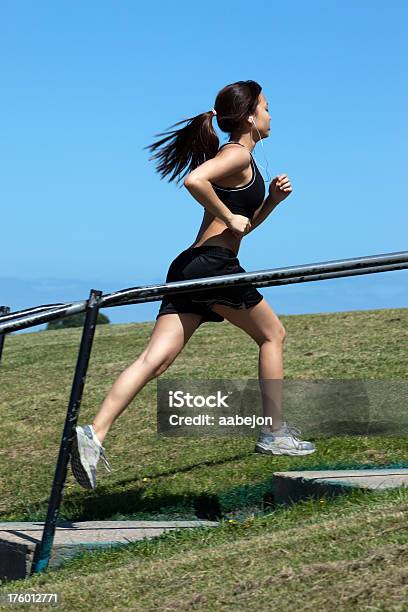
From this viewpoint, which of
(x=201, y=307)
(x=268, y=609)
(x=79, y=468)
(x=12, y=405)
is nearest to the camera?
(x=268, y=609)

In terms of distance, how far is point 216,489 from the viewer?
20.4 feet

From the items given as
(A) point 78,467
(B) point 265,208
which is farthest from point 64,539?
(B) point 265,208

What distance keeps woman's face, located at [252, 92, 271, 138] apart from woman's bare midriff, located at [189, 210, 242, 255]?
57cm

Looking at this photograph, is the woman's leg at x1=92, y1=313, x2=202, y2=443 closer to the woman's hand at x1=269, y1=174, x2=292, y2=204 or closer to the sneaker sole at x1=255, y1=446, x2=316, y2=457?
the woman's hand at x1=269, y1=174, x2=292, y2=204

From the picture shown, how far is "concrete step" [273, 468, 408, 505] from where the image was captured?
16.7ft

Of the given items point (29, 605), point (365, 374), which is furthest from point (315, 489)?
point (365, 374)

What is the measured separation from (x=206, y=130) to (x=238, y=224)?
657 millimetres

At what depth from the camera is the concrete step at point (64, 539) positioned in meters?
4.73

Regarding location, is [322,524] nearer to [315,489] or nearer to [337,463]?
[315,489]

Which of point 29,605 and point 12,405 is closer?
point 29,605

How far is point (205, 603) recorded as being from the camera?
3689mm

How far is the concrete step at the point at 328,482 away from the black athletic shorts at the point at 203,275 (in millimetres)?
934

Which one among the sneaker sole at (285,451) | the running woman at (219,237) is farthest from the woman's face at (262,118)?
the sneaker sole at (285,451)

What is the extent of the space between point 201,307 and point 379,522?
6.01 ft
